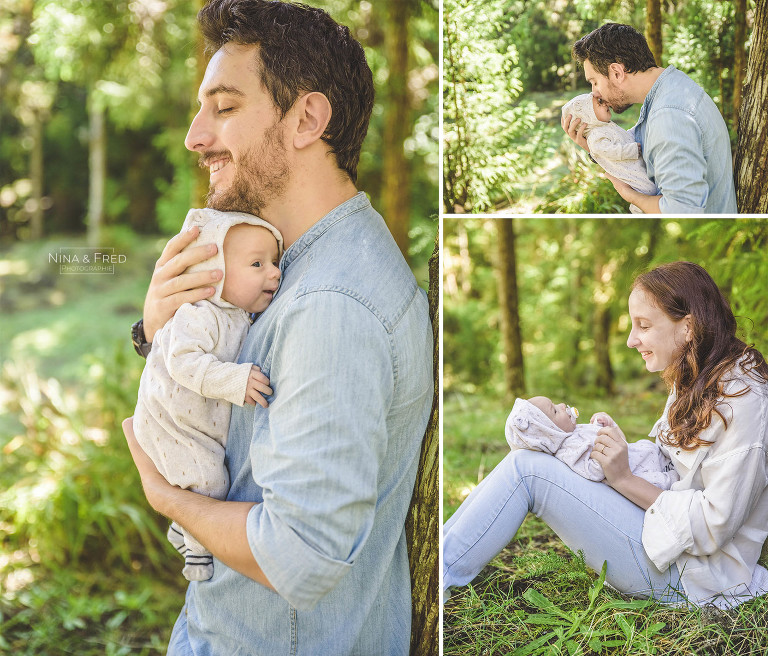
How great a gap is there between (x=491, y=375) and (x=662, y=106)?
3.51 ft

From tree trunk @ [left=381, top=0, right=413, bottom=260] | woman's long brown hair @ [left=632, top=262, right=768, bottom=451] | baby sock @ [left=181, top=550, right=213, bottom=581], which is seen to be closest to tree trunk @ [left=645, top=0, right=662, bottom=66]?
woman's long brown hair @ [left=632, top=262, right=768, bottom=451]

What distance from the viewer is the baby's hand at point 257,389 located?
4.19ft

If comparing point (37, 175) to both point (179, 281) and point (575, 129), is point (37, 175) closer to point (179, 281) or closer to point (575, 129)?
point (179, 281)

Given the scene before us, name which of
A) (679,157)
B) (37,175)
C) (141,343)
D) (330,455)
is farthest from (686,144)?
(37,175)

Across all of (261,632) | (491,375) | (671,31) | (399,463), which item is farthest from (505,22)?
(261,632)

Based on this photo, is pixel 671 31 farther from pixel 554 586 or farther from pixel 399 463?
pixel 554 586

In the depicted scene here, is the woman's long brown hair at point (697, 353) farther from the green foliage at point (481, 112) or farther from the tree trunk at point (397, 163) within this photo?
the tree trunk at point (397, 163)

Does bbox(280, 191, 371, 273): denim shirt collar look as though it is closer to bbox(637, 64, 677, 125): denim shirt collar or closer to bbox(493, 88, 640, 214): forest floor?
bbox(493, 88, 640, 214): forest floor

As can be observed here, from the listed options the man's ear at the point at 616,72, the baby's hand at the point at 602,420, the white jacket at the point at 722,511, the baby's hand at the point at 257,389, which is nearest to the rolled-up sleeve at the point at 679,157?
the man's ear at the point at 616,72

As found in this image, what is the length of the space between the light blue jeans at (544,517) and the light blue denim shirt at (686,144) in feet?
2.07

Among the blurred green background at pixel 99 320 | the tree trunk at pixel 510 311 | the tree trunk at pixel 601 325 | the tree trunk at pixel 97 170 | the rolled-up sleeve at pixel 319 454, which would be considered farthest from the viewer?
the tree trunk at pixel 97 170

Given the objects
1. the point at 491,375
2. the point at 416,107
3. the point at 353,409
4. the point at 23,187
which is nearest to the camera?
the point at 353,409

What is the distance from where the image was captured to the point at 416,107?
655 cm

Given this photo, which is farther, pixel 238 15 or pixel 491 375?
pixel 491 375
